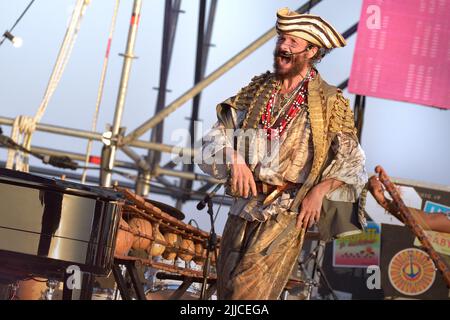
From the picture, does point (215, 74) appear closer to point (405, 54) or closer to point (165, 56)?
point (165, 56)

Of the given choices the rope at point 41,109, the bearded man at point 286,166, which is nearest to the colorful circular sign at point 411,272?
the rope at point 41,109

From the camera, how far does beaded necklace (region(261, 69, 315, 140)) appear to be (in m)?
4.52

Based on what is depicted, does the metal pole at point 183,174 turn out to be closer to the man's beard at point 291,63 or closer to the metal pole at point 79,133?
the metal pole at point 79,133

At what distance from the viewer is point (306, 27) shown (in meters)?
4.52

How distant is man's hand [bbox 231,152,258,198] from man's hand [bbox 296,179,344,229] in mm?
205

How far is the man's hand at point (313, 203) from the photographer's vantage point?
438 centimetres

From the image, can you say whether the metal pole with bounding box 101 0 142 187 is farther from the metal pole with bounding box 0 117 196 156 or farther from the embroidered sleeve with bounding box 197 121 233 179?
the embroidered sleeve with bounding box 197 121 233 179

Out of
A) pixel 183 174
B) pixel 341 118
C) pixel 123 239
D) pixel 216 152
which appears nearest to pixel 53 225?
Answer: pixel 123 239

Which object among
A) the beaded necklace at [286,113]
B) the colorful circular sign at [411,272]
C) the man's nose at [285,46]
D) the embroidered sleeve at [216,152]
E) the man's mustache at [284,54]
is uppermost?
the man's nose at [285,46]

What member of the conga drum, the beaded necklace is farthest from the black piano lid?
the beaded necklace

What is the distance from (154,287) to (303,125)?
153 inches

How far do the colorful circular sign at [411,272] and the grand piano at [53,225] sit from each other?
4.01 m

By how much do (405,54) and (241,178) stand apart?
4678mm
